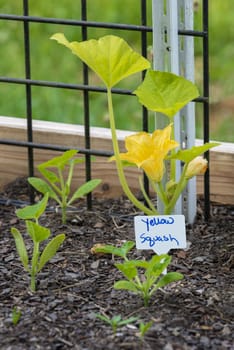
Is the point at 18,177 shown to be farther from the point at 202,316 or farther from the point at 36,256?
the point at 202,316

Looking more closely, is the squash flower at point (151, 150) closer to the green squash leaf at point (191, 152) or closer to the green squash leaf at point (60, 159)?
the green squash leaf at point (191, 152)

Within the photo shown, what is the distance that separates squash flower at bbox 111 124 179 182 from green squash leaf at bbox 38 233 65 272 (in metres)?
0.22

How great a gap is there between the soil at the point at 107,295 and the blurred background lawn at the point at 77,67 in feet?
3.61

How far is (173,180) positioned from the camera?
102 inches

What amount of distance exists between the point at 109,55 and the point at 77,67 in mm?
1920

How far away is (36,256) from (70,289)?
0.10 m

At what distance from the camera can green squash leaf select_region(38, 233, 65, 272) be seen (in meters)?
2.41

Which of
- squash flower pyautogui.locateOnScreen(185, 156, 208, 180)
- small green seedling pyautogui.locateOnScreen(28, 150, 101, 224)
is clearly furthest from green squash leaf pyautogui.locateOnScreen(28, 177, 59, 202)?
squash flower pyautogui.locateOnScreen(185, 156, 208, 180)

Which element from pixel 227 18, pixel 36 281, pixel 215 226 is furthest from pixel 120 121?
pixel 36 281

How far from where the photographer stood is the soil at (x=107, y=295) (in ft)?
7.27

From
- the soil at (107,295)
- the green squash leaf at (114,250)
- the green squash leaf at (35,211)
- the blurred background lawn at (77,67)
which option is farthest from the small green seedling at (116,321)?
the blurred background lawn at (77,67)

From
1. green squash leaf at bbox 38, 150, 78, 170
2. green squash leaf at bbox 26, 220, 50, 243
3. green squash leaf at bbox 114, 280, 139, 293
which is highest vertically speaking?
green squash leaf at bbox 38, 150, 78, 170

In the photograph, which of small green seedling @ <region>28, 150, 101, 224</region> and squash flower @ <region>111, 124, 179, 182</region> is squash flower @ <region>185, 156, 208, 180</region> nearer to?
squash flower @ <region>111, 124, 179, 182</region>

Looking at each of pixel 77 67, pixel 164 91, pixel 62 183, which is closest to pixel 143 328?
pixel 164 91
